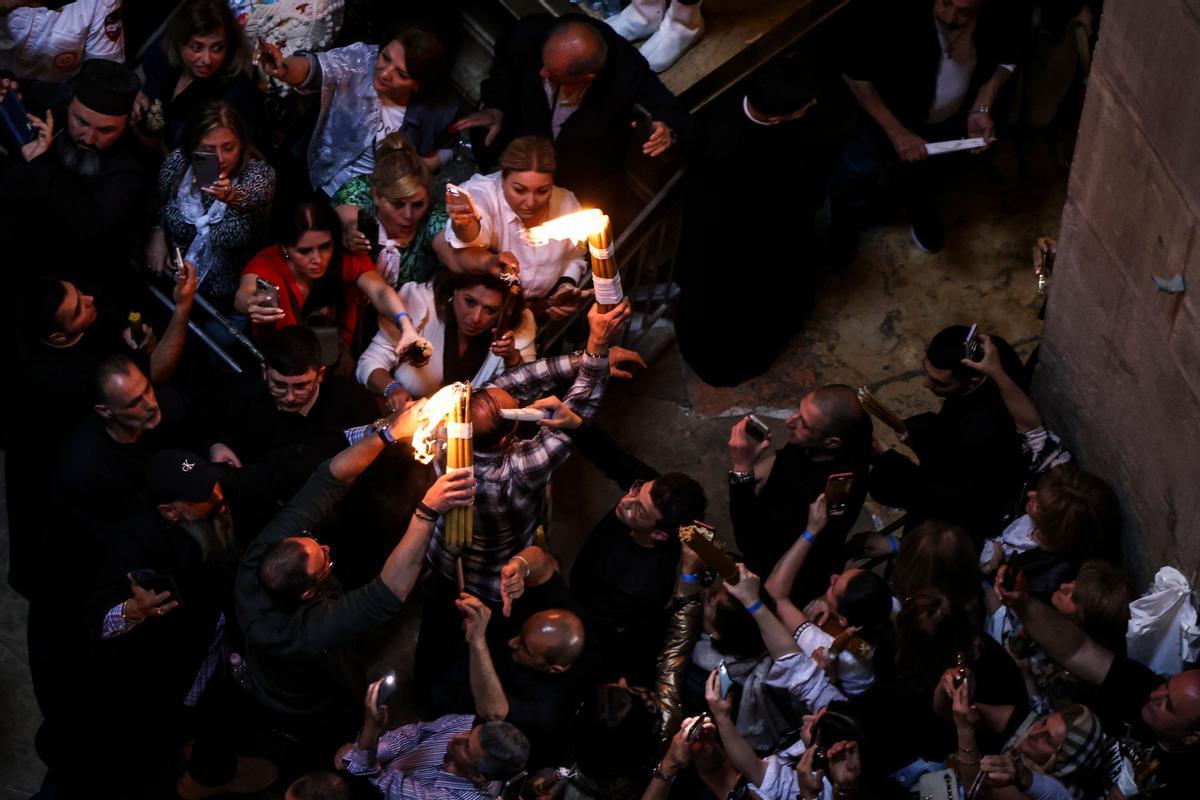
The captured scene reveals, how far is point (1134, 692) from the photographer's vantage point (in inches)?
Result: 210

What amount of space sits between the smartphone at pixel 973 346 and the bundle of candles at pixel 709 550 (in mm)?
1372

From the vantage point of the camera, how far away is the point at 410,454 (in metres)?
6.19

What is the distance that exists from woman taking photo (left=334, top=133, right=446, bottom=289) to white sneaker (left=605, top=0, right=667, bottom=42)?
4.29 feet

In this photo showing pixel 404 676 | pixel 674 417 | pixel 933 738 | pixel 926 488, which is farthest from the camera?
pixel 674 417

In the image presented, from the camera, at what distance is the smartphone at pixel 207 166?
640 centimetres

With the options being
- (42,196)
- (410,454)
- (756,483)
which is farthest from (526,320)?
(42,196)

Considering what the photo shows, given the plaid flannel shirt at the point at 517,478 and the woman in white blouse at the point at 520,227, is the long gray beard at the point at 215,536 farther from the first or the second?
the woman in white blouse at the point at 520,227

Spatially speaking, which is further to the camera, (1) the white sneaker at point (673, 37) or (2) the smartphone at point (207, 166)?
(1) the white sneaker at point (673, 37)

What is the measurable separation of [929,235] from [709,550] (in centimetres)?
308

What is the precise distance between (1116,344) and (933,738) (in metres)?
1.67

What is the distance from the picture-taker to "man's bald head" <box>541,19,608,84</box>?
6.40 metres

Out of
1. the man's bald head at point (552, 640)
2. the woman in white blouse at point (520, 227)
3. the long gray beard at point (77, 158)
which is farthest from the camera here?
the long gray beard at point (77, 158)

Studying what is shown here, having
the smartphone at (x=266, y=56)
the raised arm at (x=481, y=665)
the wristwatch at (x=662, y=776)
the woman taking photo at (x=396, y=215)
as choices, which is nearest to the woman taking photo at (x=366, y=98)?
the smartphone at (x=266, y=56)

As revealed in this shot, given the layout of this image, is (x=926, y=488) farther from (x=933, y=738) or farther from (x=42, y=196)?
(x=42, y=196)
